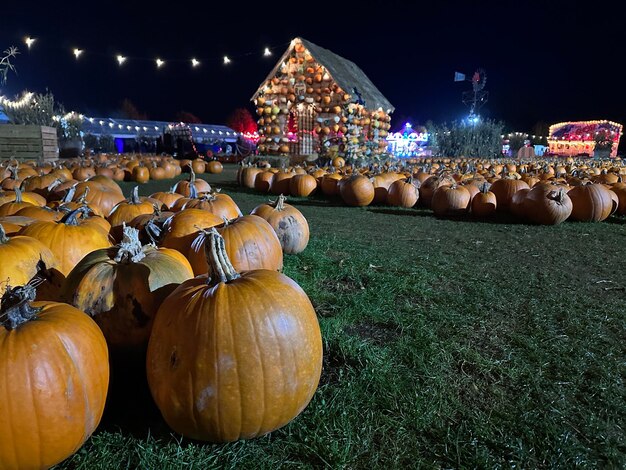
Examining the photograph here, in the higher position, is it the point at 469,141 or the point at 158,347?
the point at 469,141

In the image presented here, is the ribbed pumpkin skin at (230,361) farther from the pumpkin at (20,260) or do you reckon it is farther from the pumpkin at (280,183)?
the pumpkin at (280,183)

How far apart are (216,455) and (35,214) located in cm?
257

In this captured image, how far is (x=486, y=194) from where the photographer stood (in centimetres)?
671

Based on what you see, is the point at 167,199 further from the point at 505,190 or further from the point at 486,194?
the point at 505,190

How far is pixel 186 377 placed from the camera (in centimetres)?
153

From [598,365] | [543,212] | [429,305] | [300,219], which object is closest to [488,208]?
[543,212]

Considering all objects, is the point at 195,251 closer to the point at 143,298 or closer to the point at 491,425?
the point at 143,298

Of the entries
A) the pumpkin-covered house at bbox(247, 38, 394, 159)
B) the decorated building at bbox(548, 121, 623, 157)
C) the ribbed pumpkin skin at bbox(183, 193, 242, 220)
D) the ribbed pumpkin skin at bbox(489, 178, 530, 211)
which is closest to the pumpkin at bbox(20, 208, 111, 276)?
the ribbed pumpkin skin at bbox(183, 193, 242, 220)

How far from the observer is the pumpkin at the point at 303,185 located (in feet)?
29.8

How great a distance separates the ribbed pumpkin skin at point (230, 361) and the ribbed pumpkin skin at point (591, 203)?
20.5 feet

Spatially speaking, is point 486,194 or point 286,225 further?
point 486,194

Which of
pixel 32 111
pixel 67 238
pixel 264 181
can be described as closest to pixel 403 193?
pixel 264 181

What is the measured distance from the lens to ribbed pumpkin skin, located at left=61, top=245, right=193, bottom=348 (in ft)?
6.11

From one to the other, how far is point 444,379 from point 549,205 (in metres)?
4.86
